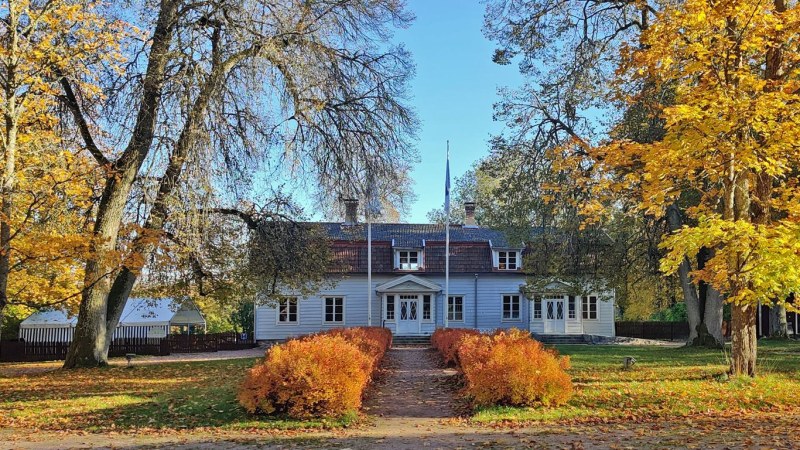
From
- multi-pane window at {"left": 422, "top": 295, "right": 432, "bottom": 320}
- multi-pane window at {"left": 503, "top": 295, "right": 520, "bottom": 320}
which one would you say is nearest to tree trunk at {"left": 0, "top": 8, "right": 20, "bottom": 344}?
multi-pane window at {"left": 422, "top": 295, "right": 432, "bottom": 320}

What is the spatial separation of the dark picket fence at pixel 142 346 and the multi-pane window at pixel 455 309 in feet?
37.6

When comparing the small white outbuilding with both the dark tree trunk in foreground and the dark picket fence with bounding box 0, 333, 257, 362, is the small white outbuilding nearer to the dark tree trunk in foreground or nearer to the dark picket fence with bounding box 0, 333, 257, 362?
the dark picket fence with bounding box 0, 333, 257, 362

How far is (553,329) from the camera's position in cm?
3697

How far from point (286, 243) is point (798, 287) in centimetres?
1397

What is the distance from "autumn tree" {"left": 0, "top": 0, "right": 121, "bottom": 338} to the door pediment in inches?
883

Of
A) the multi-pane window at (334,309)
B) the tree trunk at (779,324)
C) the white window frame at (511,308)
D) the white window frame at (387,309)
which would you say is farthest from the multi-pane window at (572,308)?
the multi-pane window at (334,309)

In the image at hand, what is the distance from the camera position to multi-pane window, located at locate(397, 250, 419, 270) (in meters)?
37.8

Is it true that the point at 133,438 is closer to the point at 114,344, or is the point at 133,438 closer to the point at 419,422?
the point at 419,422

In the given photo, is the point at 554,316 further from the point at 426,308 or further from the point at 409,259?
the point at 409,259

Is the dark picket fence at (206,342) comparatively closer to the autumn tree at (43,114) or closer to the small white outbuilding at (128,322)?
the small white outbuilding at (128,322)

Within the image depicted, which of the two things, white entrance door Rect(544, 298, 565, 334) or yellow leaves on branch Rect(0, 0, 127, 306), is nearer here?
yellow leaves on branch Rect(0, 0, 127, 306)

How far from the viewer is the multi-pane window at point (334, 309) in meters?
37.4

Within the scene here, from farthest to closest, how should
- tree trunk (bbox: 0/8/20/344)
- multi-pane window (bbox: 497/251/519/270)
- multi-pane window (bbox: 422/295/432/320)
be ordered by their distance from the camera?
1. multi-pane window (bbox: 497/251/519/270)
2. multi-pane window (bbox: 422/295/432/320)
3. tree trunk (bbox: 0/8/20/344)

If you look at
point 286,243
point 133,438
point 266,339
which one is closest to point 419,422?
point 133,438
